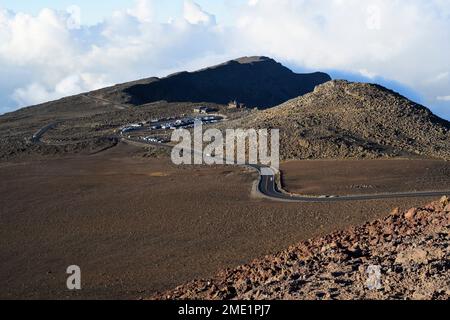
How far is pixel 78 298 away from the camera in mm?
27297

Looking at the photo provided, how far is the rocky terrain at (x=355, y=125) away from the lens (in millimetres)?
64938

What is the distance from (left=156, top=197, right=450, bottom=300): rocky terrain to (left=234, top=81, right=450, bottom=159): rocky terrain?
Result: 38.4m

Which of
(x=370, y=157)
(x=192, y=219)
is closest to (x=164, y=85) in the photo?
(x=370, y=157)

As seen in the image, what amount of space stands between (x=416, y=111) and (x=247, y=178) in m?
32.8

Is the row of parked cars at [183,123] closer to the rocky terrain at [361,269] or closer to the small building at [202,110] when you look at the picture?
the small building at [202,110]

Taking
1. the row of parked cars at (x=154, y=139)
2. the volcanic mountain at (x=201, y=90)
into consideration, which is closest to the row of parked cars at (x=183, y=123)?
the row of parked cars at (x=154, y=139)

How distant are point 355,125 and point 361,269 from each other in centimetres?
5465

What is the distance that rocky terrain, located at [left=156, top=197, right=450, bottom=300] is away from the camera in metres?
16.7

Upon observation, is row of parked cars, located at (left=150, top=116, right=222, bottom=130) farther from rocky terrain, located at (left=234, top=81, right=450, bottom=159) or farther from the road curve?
the road curve

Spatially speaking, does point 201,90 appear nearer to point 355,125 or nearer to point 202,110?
point 202,110

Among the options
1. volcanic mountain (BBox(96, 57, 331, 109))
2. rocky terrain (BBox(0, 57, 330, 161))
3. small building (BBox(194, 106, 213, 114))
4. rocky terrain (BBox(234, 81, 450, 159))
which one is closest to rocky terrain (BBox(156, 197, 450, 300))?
rocky terrain (BBox(234, 81, 450, 159))

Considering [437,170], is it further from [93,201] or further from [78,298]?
[78,298]

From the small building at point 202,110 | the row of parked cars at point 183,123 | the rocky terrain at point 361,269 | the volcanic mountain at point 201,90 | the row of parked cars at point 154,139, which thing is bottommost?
the rocky terrain at point 361,269

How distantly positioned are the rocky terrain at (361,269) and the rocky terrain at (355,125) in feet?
126
